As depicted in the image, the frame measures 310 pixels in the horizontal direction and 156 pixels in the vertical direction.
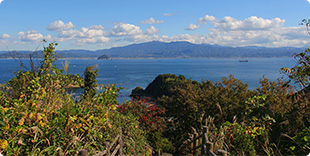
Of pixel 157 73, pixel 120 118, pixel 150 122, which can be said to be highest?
pixel 120 118

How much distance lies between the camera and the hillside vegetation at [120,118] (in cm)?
302

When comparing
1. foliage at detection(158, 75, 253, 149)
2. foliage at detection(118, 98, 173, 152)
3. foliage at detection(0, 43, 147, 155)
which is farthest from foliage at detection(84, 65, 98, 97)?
foliage at detection(158, 75, 253, 149)

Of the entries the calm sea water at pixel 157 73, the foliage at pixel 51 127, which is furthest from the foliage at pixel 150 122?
the calm sea water at pixel 157 73

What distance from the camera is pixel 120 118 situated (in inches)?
181

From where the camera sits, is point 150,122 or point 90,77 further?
point 150,122

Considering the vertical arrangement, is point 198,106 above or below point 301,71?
below

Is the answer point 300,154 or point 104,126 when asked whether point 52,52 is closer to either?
point 104,126

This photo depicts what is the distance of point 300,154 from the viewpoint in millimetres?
3662

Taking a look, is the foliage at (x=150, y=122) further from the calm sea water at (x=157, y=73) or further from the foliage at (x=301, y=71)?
the foliage at (x=301, y=71)

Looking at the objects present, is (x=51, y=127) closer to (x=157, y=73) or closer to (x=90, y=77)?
(x=90, y=77)

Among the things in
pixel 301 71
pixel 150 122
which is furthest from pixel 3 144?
pixel 301 71

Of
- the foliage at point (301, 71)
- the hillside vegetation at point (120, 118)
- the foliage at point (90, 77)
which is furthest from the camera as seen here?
the foliage at point (90, 77)

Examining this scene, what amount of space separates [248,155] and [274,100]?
2518 mm

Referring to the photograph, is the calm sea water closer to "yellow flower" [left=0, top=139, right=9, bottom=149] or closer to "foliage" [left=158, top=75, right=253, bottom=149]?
"foliage" [left=158, top=75, right=253, bottom=149]
